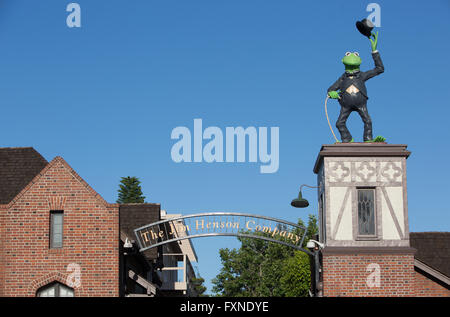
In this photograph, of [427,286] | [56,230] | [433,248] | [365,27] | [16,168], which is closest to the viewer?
[56,230]

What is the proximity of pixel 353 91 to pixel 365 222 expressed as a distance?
5130 millimetres

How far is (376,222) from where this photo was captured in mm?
28234

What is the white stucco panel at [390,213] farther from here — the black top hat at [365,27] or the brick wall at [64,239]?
the brick wall at [64,239]

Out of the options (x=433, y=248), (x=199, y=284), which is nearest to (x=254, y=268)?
(x=199, y=284)

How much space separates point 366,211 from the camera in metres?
28.5

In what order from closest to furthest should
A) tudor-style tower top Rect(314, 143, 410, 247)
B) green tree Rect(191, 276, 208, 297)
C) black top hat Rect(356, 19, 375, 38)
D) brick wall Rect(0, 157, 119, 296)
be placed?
brick wall Rect(0, 157, 119, 296), tudor-style tower top Rect(314, 143, 410, 247), black top hat Rect(356, 19, 375, 38), green tree Rect(191, 276, 208, 297)

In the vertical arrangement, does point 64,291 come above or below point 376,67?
below

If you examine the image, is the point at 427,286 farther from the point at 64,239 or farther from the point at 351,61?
the point at 64,239

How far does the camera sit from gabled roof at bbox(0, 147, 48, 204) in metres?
32.0

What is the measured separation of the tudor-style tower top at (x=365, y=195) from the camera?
28172mm

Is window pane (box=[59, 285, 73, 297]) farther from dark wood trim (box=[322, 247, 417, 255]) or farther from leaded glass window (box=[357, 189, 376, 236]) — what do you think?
leaded glass window (box=[357, 189, 376, 236])

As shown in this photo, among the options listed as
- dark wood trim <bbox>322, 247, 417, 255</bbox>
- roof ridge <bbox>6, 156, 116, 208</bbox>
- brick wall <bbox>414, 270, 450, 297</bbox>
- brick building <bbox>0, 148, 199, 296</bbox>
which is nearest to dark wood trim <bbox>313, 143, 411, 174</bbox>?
dark wood trim <bbox>322, 247, 417, 255</bbox>

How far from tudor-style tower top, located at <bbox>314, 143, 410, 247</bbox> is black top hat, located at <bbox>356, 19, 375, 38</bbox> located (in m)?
4.45

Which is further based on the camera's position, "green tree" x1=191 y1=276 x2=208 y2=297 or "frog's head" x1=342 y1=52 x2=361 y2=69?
"green tree" x1=191 y1=276 x2=208 y2=297
